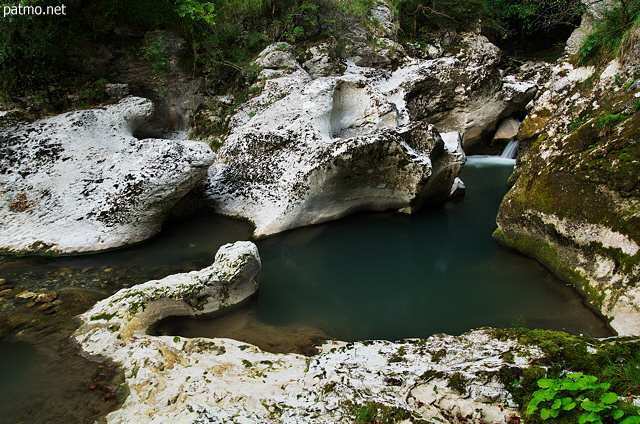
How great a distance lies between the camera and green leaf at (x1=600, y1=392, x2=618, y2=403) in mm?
2136

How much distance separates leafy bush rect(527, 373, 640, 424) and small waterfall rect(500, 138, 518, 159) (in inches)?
467

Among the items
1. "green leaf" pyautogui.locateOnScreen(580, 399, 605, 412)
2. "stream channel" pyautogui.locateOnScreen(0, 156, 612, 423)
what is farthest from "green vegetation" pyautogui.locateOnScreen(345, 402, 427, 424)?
"stream channel" pyautogui.locateOnScreen(0, 156, 612, 423)

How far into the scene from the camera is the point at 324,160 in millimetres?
7539

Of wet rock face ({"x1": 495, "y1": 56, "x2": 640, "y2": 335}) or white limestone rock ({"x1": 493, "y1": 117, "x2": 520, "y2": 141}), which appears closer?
wet rock face ({"x1": 495, "y1": 56, "x2": 640, "y2": 335})

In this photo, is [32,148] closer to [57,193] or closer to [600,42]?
[57,193]

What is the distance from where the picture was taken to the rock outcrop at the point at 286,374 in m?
2.79

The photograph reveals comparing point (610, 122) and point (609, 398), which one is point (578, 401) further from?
point (610, 122)

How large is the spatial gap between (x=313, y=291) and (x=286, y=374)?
243 centimetres

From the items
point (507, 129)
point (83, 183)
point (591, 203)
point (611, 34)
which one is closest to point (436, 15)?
point (507, 129)

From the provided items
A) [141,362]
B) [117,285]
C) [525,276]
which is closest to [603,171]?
[525,276]

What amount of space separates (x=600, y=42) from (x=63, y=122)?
10.8 m

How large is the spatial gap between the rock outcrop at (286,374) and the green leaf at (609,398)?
0.61m

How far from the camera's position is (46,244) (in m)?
6.61

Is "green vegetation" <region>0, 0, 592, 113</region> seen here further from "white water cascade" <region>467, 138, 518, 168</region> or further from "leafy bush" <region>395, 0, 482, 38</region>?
"white water cascade" <region>467, 138, 518, 168</region>
